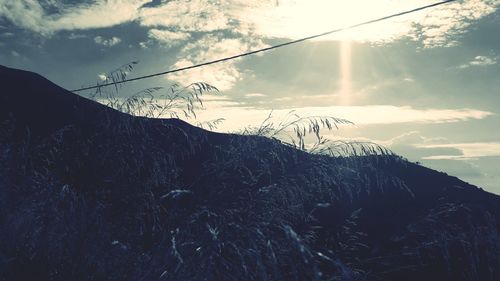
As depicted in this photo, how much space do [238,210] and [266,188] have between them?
0.89 ft

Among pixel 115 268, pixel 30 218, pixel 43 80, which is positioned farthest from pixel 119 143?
pixel 43 80

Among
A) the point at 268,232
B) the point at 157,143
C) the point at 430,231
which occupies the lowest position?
the point at 430,231

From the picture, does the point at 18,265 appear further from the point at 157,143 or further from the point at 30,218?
the point at 157,143

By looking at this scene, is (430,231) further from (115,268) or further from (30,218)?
(30,218)

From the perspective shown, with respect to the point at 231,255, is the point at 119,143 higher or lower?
higher

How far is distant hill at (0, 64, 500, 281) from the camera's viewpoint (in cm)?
281

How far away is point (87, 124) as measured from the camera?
401 centimetres

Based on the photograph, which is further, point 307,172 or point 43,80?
point 43,80

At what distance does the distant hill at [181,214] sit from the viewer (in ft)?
9.21

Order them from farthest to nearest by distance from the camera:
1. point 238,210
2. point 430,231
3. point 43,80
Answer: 1. point 43,80
2. point 430,231
3. point 238,210

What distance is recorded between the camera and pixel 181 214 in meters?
3.21

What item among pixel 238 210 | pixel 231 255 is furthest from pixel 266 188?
pixel 231 255

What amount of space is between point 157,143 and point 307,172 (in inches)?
47.5

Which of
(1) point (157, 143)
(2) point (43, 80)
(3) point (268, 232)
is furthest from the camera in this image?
(2) point (43, 80)
